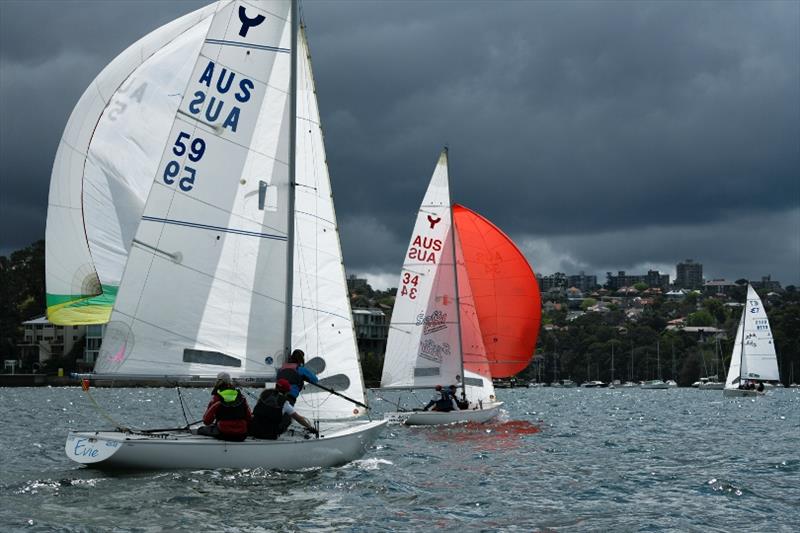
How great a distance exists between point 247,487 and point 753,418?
3179cm

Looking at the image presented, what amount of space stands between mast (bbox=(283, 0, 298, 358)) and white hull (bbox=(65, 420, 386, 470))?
6.58ft

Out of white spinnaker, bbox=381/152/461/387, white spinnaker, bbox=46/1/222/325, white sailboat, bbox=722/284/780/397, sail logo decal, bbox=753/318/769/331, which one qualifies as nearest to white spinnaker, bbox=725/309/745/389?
white sailboat, bbox=722/284/780/397

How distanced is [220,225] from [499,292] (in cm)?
2211

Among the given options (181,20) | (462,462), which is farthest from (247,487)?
(181,20)

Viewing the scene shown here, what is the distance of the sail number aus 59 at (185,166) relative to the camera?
1780cm

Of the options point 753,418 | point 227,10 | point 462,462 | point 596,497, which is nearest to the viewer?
point 596,497

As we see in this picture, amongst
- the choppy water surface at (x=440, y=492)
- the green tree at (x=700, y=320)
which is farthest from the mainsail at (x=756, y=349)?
the green tree at (x=700, y=320)

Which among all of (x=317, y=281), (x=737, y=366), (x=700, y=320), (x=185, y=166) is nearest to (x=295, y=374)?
(x=317, y=281)

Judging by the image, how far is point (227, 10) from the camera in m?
18.4

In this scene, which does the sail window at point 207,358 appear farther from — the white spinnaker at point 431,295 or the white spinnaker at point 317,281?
the white spinnaker at point 431,295

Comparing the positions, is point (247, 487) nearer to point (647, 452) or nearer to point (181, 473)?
point (181, 473)

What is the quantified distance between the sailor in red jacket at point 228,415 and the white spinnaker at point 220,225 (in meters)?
1.11

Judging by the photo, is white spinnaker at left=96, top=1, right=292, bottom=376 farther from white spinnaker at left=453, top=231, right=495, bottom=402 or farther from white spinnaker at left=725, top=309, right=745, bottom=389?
white spinnaker at left=725, top=309, right=745, bottom=389

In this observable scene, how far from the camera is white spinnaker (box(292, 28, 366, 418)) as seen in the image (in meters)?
19.0
